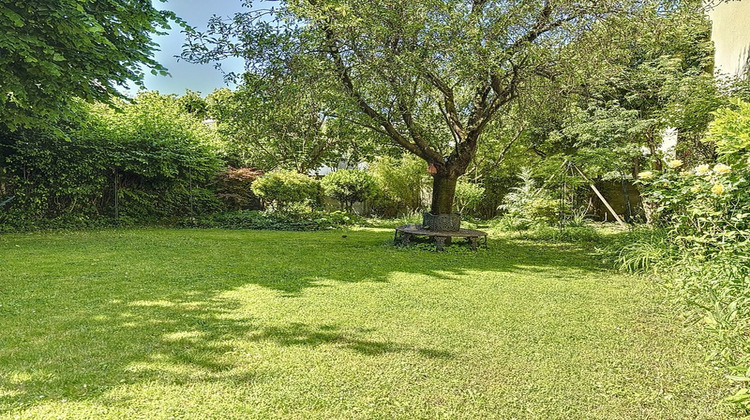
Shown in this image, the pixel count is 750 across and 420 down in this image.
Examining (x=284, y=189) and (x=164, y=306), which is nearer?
(x=164, y=306)

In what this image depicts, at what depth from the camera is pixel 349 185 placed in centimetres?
1177

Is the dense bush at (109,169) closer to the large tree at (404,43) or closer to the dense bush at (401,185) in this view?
the large tree at (404,43)

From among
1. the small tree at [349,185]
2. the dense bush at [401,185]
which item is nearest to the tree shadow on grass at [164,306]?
the small tree at [349,185]

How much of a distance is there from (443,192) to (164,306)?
15.4ft

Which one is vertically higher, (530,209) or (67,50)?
(67,50)

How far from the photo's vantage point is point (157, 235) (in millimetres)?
7922

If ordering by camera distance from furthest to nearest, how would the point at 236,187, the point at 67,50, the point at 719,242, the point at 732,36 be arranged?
the point at 236,187
the point at 732,36
the point at 67,50
the point at 719,242

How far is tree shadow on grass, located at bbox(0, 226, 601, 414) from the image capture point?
2.13 meters

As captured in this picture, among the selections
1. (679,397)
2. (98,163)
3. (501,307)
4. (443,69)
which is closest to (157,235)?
(98,163)

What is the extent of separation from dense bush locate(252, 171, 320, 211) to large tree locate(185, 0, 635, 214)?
14.9 ft

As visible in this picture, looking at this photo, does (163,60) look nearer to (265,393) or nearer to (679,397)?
(265,393)

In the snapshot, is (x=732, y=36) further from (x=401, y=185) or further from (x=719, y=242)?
(x=401, y=185)

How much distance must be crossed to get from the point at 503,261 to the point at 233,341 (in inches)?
157

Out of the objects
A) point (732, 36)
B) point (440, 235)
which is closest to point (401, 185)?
point (440, 235)
